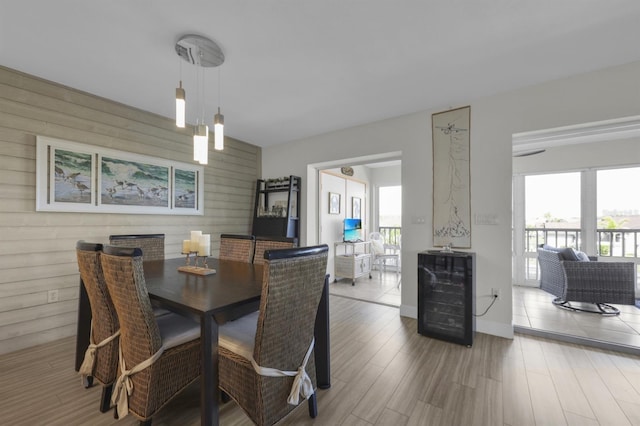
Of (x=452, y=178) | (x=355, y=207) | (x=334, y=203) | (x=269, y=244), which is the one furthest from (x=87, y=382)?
(x=355, y=207)

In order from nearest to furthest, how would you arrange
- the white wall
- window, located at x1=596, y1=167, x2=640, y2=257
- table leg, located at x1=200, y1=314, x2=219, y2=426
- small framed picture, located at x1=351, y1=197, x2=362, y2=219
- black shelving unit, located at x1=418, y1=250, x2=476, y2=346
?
table leg, located at x1=200, y1=314, x2=219, y2=426 < the white wall < black shelving unit, located at x1=418, y1=250, x2=476, y2=346 < window, located at x1=596, y1=167, x2=640, y2=257 < small framed picture, located at x1=351, y1=197, x2=362, y2=219

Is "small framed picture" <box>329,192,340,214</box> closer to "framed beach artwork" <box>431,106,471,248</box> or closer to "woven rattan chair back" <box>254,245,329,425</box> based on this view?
"framed beach artwork" <box>431,106,471,248</box>

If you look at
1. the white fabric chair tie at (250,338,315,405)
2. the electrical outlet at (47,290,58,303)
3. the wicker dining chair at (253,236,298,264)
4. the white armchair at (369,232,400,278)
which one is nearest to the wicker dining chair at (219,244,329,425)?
the white fabric chair tie at (250,338,315,405)

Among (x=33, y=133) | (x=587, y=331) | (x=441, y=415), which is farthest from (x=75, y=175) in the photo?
(x=587, y=331)

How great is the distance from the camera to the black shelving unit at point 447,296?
259 centimetres

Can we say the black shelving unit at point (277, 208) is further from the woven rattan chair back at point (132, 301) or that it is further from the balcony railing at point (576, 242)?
the balcony railing at point (576, 242)

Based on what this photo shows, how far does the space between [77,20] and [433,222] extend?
3.57 meters

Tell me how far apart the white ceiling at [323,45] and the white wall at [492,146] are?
17cm

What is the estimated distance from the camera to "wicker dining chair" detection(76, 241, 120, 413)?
1612mm

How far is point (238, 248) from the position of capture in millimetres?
2830

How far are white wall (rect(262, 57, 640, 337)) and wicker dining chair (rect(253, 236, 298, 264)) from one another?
162cm

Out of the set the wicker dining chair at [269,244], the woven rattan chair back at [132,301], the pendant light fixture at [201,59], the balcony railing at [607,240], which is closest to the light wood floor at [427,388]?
the woven rattan chair back at [132,301]

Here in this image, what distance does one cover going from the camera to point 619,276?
10.3 feet

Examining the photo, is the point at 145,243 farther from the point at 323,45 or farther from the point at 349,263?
the point at 349,263
